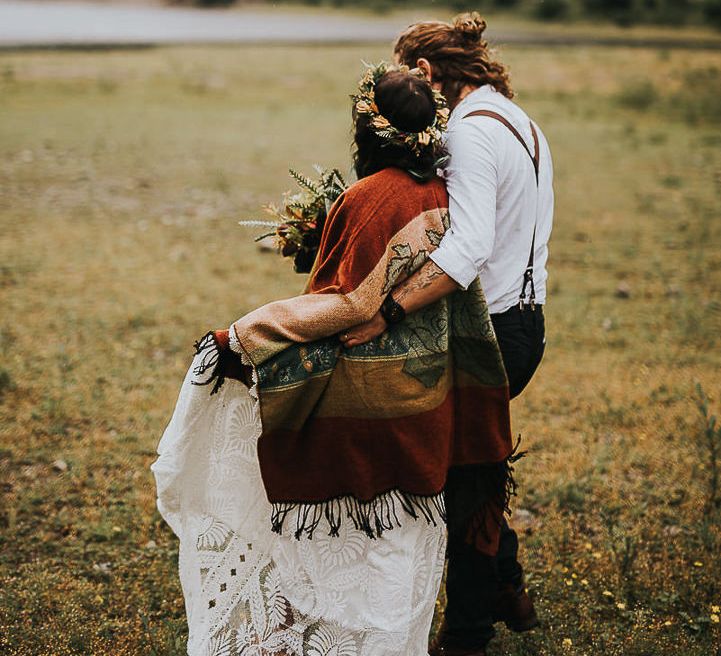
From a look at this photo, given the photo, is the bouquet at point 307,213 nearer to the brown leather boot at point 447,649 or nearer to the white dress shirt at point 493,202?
the white dress shirt at point 493,202

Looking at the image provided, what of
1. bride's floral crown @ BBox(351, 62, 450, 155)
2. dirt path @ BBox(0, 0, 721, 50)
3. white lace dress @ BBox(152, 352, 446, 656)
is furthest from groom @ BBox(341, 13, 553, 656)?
dirt path @ BBox(0, 0, 721, 50)

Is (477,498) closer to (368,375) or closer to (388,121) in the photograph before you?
(368,375)

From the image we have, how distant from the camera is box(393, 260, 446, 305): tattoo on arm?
8.51 feet

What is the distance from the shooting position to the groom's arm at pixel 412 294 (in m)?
2.59

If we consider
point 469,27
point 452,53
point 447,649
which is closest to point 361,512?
point 447,649

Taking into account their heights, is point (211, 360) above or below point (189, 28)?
below

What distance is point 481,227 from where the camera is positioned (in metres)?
2.60

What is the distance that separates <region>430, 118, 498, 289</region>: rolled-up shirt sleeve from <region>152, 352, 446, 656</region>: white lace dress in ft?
2.75

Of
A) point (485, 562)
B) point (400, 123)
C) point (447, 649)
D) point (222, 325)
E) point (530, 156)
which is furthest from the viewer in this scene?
point (222, 325)

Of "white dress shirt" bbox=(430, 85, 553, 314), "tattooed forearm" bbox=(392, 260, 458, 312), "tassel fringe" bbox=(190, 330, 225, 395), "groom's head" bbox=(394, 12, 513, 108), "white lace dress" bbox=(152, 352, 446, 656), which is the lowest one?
"white lace dress" bbox=(152, 352, 446, 656)

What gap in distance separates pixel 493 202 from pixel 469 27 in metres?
0.71

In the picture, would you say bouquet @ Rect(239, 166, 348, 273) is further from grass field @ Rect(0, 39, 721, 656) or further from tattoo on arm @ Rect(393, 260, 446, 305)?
grass field @ Rect(0, 39, 721, 656)

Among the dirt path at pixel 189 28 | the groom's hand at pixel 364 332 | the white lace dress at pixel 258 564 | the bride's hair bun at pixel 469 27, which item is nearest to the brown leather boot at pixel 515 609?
the white lace dress at pixel 258 564

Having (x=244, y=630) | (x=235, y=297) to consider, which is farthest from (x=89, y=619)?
(x=235, y=297)
